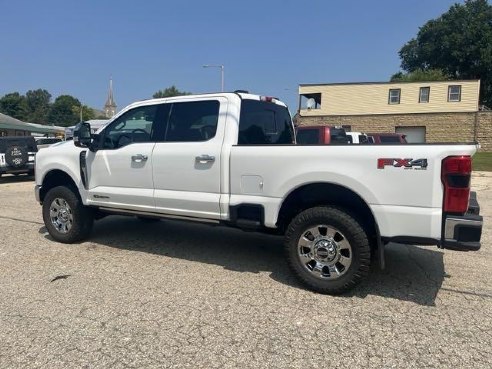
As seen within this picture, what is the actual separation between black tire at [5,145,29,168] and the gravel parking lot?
31.3 ft

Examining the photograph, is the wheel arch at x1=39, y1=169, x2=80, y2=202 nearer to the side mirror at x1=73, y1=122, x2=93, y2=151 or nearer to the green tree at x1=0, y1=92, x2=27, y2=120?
the side mirror at x1=73, y1=122, x2=93, y2=151

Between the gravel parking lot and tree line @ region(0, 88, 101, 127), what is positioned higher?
tree line @ region(0, 88, 101, 127)

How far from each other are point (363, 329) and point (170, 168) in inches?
107

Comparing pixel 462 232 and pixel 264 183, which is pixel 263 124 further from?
pixel 462 232

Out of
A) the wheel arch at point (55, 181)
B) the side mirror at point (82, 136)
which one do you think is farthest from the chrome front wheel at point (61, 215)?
the side mirror at point (82, 136)

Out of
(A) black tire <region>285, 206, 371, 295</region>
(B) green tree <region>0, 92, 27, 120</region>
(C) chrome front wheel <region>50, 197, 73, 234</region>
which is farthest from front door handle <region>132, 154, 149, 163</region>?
(B) green tree <region>0, 92, 27, 120</region>

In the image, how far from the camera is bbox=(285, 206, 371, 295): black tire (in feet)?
12.4

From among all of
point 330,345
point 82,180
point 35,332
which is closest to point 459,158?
point 330,345

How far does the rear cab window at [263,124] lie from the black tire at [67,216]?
265cm

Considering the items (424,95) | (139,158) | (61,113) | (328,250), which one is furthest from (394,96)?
(61,113)

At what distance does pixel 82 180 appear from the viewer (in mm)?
5520

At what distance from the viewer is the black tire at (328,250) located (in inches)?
149

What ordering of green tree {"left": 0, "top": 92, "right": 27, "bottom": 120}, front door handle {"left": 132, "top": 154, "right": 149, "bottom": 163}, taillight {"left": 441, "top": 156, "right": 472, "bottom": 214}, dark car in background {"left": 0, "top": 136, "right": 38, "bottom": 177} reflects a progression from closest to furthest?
taillight {"left": 441, "top": 156, "right": 472, "bottom": 214} → front door handle {"left": 132, "top": 154, "right": 149, "bottom": 163} → dark car in background {"left": 0, "top": 136, "right": 38, "bottom": 177} → green tree {"left": 0, "top": 92, "right": 27, "bottom": 120}

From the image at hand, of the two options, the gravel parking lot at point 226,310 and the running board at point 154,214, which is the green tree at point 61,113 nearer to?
the running board at point 154,214
